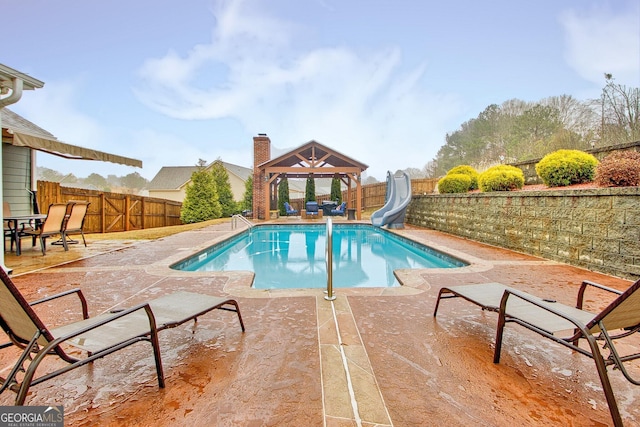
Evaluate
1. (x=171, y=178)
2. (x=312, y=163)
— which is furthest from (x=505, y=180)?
(x=171, y=178)

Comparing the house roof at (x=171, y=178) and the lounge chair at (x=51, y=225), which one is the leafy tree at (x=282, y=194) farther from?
the house roof at (x=171, y=178)

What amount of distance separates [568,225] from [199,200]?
54.1 ft

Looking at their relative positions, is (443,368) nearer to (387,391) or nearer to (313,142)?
(387,391)

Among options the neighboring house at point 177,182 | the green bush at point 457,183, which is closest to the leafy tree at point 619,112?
the green bush at point 457,183

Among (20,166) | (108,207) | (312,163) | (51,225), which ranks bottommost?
(51,225)

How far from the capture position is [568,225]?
5609 mm

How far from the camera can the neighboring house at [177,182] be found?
32.2m

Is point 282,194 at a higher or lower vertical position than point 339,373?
higher

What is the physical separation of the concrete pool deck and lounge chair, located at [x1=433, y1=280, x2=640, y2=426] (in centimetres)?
25

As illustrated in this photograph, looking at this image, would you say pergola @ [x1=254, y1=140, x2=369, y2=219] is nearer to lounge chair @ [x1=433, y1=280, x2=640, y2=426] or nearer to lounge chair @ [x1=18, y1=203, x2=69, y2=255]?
lounge chair @ [x1=18, y1=203, x2=69, y2=255]

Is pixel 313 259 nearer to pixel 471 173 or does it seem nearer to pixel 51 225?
pixel 51 225

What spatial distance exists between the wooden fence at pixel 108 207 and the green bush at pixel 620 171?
13.2 m

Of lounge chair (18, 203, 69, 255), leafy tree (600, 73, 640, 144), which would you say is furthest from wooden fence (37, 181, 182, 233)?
leafy tree (600, 73, 640, 144)

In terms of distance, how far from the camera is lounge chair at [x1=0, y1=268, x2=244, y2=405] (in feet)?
4.48
